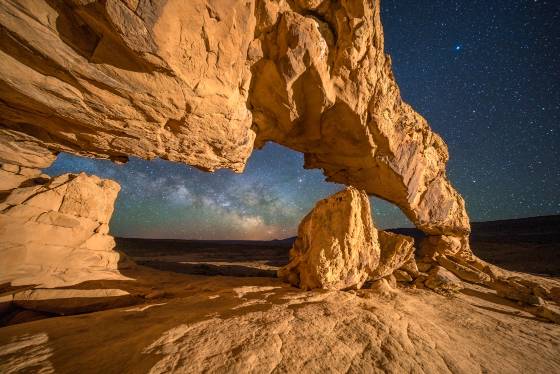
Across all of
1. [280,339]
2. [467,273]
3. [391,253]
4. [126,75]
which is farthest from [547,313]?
[126,75]

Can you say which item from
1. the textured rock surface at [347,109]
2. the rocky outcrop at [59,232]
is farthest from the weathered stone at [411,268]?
the rocky outcrop at [59,232]

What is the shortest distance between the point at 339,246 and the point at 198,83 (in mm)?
4449

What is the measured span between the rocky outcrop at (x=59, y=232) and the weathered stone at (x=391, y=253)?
6909mm

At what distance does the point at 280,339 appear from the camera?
2531mm

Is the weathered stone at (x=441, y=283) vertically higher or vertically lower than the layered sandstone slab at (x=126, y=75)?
lower

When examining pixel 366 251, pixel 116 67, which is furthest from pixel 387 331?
pixel 116 67

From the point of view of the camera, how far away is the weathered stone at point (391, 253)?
6059mm

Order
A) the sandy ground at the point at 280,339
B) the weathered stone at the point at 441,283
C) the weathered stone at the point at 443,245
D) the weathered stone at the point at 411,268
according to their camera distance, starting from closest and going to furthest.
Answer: the sandy ground at the point at 280,339 < the weathered stone at the point at 441,283 < the weathered stone at the point at 411,268 < the weathered stone at the point at 443,245

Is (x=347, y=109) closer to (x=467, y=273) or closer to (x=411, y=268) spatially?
(x=411, y=268)

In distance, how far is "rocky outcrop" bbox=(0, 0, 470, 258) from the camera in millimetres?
3211

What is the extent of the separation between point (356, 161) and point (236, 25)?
6321mm

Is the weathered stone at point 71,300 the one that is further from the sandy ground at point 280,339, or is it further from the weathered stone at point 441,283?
the weathered stone at point 441,283

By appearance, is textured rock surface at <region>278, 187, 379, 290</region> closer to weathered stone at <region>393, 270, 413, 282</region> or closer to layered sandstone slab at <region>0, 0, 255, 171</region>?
weathered stone at <region>393, 270, 413, 282</region>

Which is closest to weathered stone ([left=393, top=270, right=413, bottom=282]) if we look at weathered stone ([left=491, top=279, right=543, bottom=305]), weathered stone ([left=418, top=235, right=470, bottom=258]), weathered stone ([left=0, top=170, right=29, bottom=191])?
weathered stone ([left=491, top=279, right=543, bottom=305])
